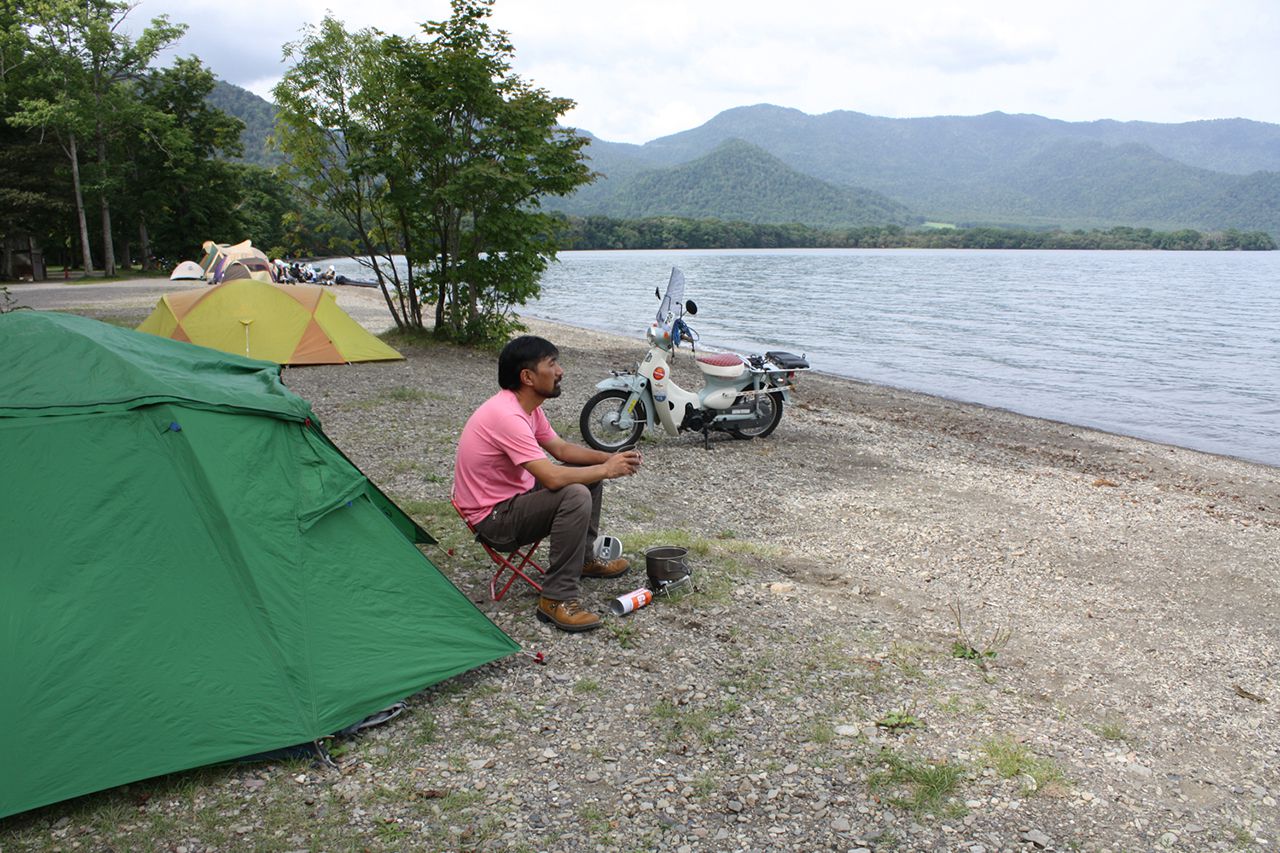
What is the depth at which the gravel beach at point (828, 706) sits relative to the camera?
3.59 m

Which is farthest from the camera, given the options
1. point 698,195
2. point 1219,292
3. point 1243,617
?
point 698,195

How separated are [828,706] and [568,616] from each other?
1524mm

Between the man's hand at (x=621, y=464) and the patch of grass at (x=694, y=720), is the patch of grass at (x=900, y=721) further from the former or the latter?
the man's hand at (x=621, y=464)

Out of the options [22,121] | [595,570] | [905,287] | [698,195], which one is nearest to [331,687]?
[595,570]

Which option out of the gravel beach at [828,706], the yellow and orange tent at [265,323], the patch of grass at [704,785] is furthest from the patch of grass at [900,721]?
the yellow and orange tent at [265,323]

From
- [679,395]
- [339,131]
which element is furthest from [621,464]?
[339,131]

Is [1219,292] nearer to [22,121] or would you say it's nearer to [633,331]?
[633,331]

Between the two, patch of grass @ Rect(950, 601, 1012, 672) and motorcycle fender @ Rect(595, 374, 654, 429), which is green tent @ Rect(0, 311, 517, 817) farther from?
motorcycle fender @ Rect(595, 374, 654, 429)

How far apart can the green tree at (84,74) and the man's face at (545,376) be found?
1448 inches

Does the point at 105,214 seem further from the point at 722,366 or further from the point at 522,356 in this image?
the point at 522,356

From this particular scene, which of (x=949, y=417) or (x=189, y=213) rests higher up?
(x=189, y=213)

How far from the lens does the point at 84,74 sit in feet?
123

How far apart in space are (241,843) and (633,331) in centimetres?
2901

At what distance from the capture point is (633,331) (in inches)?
1258
